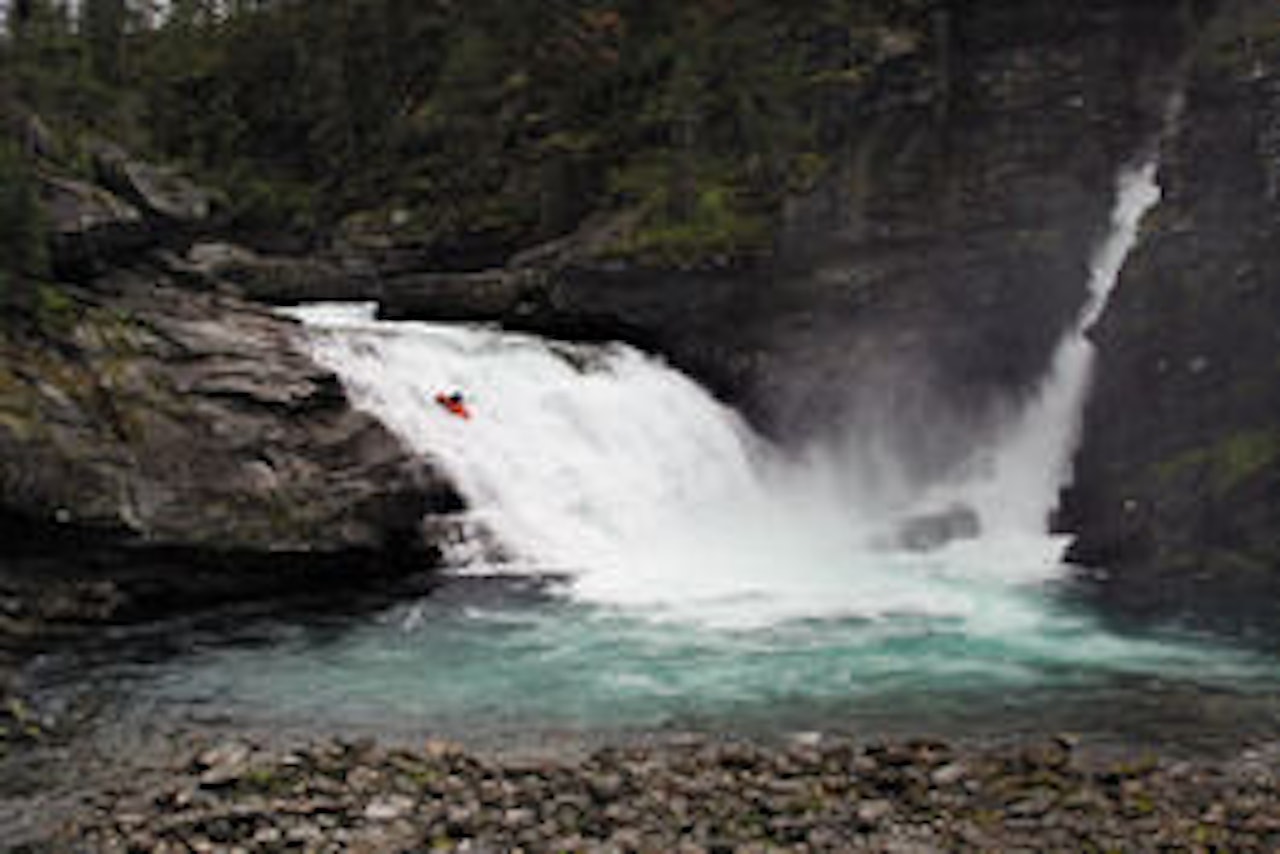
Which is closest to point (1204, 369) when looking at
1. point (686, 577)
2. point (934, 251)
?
point (934, 251)

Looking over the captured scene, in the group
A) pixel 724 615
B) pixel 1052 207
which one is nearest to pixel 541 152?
pixel 1052 207

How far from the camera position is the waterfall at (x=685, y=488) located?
1008 inches

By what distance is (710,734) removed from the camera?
47.5 feet

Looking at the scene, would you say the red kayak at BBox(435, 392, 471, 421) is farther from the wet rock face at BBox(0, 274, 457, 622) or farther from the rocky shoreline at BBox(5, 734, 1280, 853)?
the rocky shoreline at BBox(5, 734, 1280, 853)

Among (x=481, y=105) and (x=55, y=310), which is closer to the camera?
(x=55, y=310)

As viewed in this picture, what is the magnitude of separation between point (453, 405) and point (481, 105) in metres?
28.9

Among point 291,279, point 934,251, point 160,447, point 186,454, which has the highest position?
point 291,279

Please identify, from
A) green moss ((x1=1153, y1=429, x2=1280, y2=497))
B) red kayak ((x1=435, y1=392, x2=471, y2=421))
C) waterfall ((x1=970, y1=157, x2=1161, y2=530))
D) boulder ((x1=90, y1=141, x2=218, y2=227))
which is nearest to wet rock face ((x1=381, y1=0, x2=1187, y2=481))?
waterfall ((x1=970, y1=157, x2=1161, y2=530))

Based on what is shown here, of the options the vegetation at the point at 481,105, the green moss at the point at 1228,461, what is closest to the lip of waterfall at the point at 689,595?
the green moss at the point at 1228,461

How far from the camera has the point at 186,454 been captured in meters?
22.2

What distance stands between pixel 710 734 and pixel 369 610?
10.0 meters

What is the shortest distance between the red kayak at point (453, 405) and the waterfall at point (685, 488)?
0.92 feet

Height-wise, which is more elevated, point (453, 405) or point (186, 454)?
point (453, 405)

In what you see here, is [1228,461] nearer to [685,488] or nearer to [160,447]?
[685,488]
